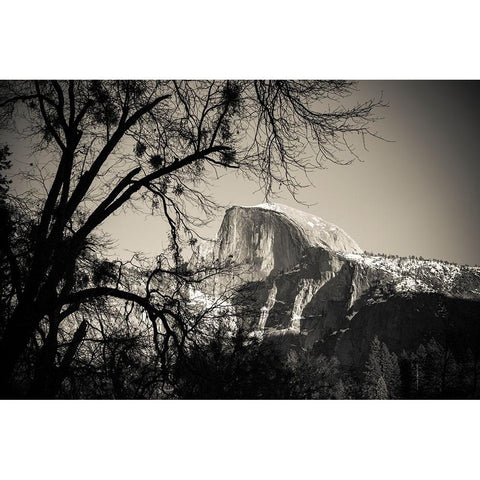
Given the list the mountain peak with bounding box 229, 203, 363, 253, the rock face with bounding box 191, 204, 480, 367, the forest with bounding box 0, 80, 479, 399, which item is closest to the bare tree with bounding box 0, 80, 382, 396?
the forest with bounding box 0, 80, 479, 399

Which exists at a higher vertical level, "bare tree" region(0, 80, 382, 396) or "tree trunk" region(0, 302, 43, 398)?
"bare tree" region(0, 80, 382, 396)

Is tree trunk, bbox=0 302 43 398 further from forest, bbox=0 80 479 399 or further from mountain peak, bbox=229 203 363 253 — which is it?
mountain peak, bbox=229 203 363 253

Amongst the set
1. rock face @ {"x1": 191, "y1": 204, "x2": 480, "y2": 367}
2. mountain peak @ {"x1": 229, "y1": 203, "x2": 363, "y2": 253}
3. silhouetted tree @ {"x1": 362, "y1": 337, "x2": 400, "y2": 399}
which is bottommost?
silhouetted tree @ {"x1": 362, "y1": 337, "x2": 400, "y2": 399}

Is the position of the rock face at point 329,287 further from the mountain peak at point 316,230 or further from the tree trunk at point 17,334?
the tree trunk at point 17,334

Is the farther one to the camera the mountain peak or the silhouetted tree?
the mountain peak

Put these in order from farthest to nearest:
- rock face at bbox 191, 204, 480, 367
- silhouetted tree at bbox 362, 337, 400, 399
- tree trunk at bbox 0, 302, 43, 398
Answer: rock face at bbox 191, 204, 480, 367, silhouetted tree at bbox 362, 337, 400, 399, tree trunk at bbox 0, 302, 43, 398

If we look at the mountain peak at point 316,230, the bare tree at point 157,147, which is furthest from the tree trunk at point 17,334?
the mountain peak at point 316,230
